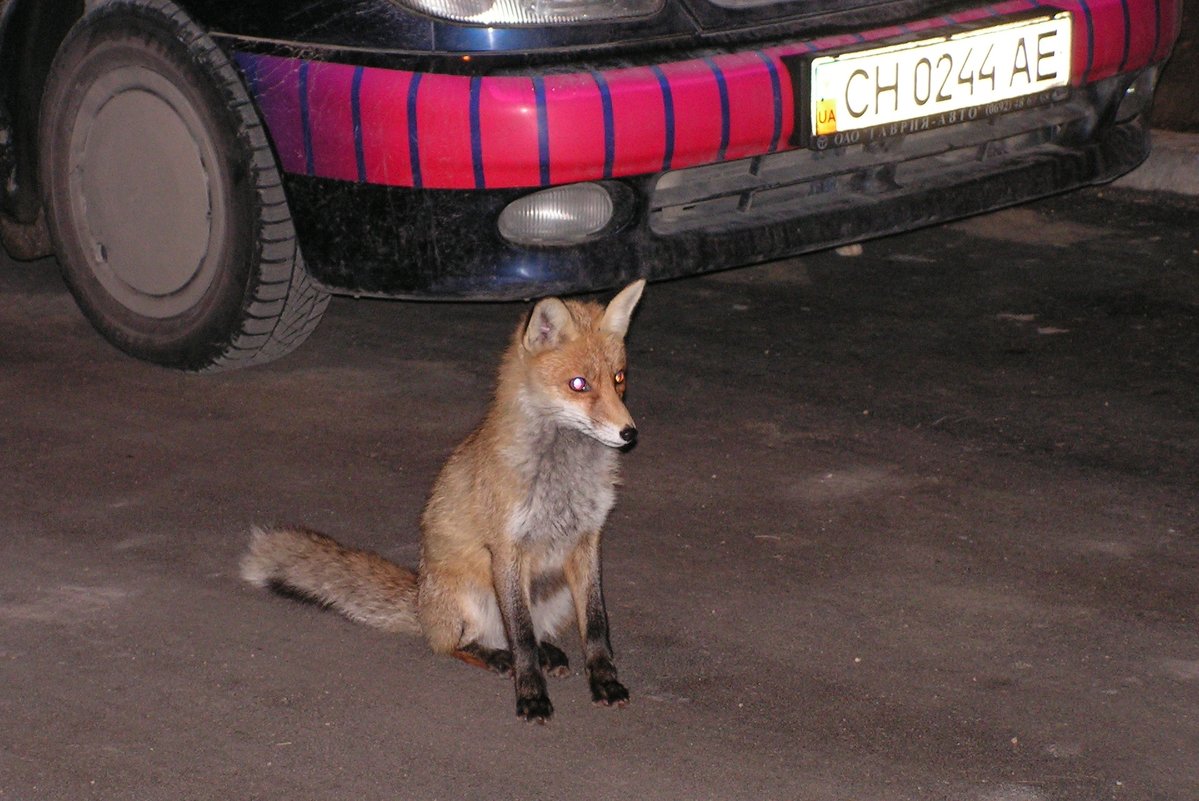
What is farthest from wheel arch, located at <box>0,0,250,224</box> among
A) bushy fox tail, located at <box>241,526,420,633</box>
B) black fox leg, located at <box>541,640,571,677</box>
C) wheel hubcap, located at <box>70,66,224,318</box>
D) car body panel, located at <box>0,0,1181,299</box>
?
black fox leg, located at <box>541,640,571,677</box>

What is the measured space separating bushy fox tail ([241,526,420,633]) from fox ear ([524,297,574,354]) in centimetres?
59

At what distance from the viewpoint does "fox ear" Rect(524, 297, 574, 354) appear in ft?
11.9

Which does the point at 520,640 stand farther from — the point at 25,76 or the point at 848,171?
the point at 25,76

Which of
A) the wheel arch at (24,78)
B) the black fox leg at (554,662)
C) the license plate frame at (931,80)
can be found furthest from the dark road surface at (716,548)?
the license plate frame at (931,80)

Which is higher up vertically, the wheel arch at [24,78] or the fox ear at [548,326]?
the wheel arch at [24,78]

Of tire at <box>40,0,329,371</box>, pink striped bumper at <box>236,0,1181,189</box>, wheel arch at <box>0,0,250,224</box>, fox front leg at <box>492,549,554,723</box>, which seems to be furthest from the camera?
wheel arch at <box>0,0,250,224</box>

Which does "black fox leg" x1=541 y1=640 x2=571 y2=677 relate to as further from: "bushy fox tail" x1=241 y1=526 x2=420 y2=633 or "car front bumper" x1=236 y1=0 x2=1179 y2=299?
"car front bumper" x1=236 y1=0 x2=1179 y2=299

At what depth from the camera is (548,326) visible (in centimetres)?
366

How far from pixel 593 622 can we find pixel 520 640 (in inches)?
6.4

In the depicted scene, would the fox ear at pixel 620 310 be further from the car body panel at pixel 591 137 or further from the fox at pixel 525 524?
the car body panel at pixel 591 137

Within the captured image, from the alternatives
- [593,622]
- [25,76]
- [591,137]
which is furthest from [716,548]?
[25,76]

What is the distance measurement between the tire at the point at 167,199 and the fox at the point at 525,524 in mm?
1344

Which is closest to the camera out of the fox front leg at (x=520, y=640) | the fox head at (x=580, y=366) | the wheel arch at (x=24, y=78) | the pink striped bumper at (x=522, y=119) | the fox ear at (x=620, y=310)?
the fox front leg at (x=520, y=640)

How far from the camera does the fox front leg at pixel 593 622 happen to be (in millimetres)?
3416
